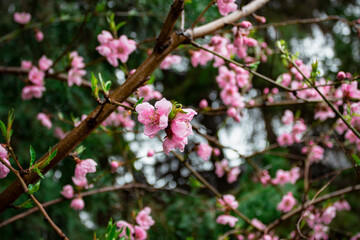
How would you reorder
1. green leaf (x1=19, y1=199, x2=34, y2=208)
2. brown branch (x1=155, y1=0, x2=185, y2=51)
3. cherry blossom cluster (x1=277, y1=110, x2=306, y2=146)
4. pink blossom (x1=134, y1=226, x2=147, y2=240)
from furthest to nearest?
cherry blossom cluster (x1=277, y1=110, x2=306, y2=146) → pink blossom (x1=134, y1=226, x2=147, y2=240) → brown branch (x1=155, y1=0, x2=185, y2=51) → green leaf (x1=19, y1=199, x2=34, y2=208)

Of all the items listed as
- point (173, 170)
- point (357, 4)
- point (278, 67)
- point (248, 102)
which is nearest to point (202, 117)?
point (173, 170)

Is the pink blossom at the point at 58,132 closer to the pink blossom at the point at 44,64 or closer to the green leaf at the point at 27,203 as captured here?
the pink blossom at the point at 44,64

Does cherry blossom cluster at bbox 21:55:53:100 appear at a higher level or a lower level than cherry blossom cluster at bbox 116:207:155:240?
higher

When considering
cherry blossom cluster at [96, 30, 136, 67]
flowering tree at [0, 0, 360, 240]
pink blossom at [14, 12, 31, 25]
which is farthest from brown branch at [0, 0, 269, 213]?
pink blossom at [14, 12, 31, 25]

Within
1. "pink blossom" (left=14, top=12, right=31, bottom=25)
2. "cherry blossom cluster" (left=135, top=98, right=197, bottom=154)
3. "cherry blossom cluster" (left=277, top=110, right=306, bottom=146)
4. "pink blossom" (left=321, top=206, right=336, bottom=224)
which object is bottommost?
"pink blossom" (left=321, top=206, right=336, bottom=224)

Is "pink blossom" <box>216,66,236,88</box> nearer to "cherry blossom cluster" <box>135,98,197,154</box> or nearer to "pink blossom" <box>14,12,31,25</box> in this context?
"cherry blossom cluster" <box>135,98,197,154</box>

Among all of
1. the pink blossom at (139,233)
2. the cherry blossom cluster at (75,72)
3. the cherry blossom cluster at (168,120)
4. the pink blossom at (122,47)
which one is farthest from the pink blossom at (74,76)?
the cherry blossom cluster at (168,120)

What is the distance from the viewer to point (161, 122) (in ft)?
2.45

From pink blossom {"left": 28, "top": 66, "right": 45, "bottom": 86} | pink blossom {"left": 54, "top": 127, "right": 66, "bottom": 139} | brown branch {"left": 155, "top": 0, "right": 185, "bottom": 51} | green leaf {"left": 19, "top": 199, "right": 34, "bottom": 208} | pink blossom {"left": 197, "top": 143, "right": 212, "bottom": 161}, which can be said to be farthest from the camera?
pink blossom {"left": 54, "top": 127, "right": 66, "bottom": 139}

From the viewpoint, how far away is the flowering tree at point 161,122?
37.7 inches

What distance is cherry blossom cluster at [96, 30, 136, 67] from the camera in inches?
56.8

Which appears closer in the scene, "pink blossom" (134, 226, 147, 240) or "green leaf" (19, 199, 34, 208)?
"green leaf" (19, 199, 34, 208)

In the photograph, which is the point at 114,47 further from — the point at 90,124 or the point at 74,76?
the point at 90,124

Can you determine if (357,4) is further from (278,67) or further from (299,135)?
(299,135)
